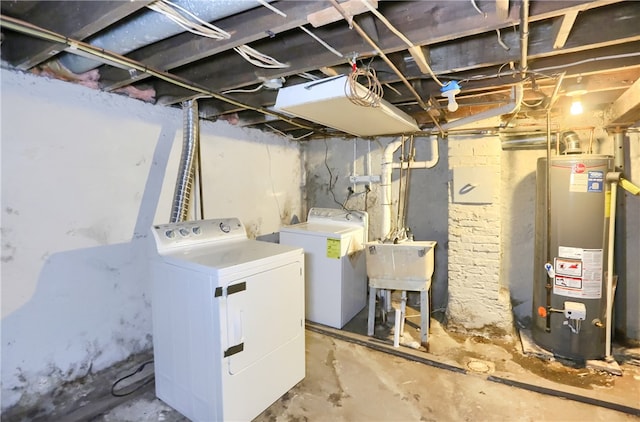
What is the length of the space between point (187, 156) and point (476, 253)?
2.56 m

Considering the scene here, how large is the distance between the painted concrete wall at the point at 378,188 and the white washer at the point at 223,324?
5.60 ft

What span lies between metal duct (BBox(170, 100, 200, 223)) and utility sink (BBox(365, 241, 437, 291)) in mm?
1460

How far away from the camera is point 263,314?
189cm

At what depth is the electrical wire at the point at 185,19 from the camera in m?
1.24

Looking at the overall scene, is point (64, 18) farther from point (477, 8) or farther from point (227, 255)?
point (477, 8)

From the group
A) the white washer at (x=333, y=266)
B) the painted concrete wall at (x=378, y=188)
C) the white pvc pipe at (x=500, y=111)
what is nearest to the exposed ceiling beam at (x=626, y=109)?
the white pvc pipe at (x=500, y=111)

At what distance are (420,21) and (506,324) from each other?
2632 millimetres

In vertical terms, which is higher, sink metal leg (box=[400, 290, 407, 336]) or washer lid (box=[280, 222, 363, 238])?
washer lid (box=[280, 222, 363, 238])

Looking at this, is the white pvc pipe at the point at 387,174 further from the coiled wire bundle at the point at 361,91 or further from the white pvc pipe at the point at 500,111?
the coiled wire bundle at the point at 361,91

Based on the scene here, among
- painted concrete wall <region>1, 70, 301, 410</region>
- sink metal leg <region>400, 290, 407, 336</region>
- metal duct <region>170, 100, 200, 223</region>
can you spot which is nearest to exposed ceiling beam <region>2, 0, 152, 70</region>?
painted concrete wall <region>1, 70, 301, 410</region>

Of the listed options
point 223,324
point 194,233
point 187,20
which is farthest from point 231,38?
point 223,324

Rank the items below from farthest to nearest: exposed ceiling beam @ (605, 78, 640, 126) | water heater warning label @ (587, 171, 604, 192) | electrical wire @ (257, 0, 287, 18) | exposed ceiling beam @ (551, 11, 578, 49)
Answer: water heater warning label @ (587, 171, 604, 192) → exposed ceiling beam @ (605, 78, 640, 126) → exposed ceiling beam @ (551, 11, 578, 49) → electrical wire @ (257, 0, 287, 18)

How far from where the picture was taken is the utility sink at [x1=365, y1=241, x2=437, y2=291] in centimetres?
254

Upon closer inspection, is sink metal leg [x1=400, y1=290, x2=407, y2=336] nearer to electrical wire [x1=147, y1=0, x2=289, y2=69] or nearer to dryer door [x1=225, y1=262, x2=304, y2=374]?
dryer door [x1=225, y1=262, x2=304, y2=374]
